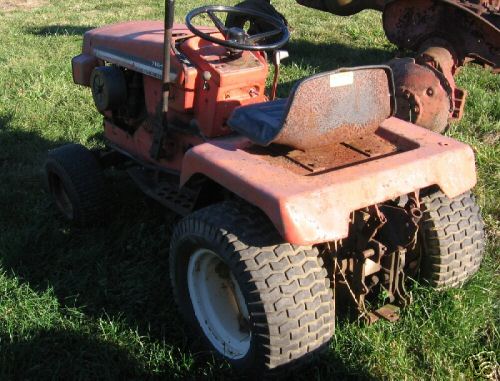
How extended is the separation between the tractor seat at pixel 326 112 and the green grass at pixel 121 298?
35.7 inches

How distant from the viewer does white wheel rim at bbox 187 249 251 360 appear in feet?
9.73

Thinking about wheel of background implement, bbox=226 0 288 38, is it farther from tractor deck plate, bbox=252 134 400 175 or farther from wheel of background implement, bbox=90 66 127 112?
tractor deck plate, bbox=252 134 400 175

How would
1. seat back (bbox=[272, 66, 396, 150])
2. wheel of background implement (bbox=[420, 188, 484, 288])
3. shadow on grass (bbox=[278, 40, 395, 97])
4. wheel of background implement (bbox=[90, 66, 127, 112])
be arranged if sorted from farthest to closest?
shadow on grass (bbox=[278, 40, 395, 97])
wheel of background implement (bbox=[90, 66, 127, 112])
wheel of background implement (bbox=[420, 188, 484, 288])
seat back (bbox=[272, 66, 396, 150])

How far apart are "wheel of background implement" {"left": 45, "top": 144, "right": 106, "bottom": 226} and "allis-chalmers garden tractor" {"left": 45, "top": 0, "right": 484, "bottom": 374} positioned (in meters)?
0.42

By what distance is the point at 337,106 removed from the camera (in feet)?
9.02

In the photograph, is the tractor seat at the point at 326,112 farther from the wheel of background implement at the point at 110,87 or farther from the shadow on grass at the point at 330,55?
the shadow on grass at the point at 330,55

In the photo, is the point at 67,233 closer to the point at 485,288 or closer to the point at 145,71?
→ the point at 145,71

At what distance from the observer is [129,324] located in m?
3.19

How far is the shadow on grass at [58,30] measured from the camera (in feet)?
29.6

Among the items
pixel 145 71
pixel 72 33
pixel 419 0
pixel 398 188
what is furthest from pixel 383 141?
pixel 72 33

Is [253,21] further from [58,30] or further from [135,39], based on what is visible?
[58,30]

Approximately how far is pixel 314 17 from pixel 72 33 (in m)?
3.62

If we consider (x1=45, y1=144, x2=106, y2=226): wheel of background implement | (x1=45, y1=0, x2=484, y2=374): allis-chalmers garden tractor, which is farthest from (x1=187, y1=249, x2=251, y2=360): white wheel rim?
(x1=45, y1=144, x2=106, y2=226): wheel of background implement

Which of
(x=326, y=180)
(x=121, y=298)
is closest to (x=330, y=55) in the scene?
(x=121, y=298)
